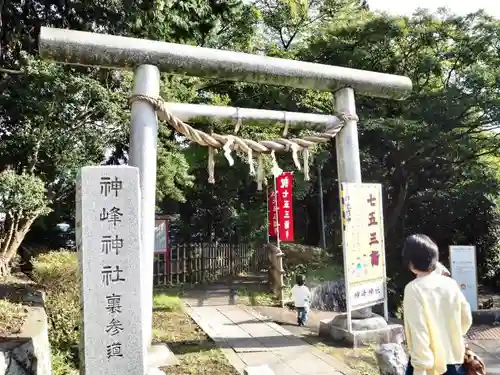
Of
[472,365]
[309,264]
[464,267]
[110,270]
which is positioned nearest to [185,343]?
[110,270]

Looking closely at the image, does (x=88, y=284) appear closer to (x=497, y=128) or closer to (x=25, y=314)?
(x=25, y=314)

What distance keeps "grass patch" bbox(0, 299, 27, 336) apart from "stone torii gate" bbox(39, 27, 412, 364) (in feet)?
4.53

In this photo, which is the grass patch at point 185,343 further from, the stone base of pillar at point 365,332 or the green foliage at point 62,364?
the stone base of pillar at point 365,332

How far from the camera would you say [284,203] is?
37.7ft

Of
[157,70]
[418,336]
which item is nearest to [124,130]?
[157,70]

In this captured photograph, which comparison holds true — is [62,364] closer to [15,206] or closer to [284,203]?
[15,206]

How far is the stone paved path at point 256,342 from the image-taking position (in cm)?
545

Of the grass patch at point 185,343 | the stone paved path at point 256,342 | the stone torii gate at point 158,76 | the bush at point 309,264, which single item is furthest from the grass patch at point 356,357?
the bush at point 309,264

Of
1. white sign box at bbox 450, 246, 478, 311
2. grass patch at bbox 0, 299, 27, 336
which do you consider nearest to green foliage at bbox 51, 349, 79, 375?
grass patch at bbox 0, 299, 27, 336

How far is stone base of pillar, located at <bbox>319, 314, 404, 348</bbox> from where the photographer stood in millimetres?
6355

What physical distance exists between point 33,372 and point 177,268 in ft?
32.4

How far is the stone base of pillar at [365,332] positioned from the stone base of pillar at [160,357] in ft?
8.33

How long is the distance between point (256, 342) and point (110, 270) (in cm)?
355

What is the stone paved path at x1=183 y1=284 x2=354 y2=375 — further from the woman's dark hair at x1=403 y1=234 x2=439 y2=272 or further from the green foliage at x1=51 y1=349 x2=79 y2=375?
the woman's dark hair at x1=403 y1=234 x2=439 y2=272
